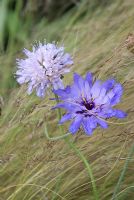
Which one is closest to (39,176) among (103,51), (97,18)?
(103,51)

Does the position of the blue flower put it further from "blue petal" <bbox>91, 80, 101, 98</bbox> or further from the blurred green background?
the blurred green background

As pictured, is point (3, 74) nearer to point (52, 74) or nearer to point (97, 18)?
point (97, 18)

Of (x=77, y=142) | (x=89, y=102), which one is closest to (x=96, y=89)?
(x=89, y=102)

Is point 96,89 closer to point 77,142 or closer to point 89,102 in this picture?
point 89,102

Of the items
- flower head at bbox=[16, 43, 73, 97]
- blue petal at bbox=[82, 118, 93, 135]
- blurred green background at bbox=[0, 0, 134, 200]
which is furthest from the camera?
blurred green background at bbox=[0, 0, 134, 200]

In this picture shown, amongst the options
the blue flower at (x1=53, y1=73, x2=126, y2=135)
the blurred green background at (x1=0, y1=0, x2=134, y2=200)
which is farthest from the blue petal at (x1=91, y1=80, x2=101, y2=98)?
the blurred green background at (x1=0, y1=0, x2=134, y2=200)

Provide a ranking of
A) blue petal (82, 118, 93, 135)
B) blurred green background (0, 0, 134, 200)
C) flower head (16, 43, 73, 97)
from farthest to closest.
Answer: blurred green background (0, 0, 134, 200), flower head (16, 43, 73, 97), blue petal (82, 118, 93, 135)

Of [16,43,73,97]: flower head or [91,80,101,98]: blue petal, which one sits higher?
[16,43,73,97]: flower head

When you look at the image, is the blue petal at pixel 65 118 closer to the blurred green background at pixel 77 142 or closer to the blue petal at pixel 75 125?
the blue petal at pixel 75 125
